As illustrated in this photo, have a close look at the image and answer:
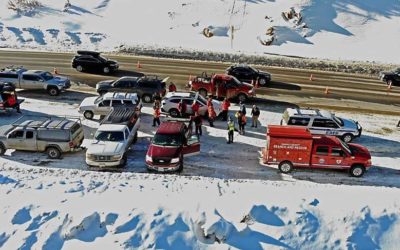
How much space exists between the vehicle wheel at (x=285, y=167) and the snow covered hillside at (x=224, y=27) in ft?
91.5

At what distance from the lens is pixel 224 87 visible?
28609 millimetres

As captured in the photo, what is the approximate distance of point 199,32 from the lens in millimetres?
51281

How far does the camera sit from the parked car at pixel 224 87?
2867cm

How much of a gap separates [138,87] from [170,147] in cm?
983

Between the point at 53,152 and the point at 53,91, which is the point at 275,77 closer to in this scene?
the point at 53,91

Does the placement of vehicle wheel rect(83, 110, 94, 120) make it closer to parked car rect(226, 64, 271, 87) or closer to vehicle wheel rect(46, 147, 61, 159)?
vehicle wheel rect(46, 147, 61, 159)

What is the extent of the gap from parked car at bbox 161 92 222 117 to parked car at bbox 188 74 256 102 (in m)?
3.13

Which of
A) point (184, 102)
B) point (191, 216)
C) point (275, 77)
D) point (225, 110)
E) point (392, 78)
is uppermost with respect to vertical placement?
point (392, 78)

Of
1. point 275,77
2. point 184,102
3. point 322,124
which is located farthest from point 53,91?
point 322,124

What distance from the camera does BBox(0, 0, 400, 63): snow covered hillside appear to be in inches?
1865

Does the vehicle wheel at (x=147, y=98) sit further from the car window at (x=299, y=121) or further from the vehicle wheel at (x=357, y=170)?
the vehicle wheel at (x=357, y=170)

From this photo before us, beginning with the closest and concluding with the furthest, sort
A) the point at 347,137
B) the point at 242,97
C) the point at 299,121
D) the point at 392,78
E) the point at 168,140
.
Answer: the point at 168,140, the point at 299,121, the point at 347,137, the point at 242,97, the point at 392,78

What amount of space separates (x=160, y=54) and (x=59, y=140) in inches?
1001

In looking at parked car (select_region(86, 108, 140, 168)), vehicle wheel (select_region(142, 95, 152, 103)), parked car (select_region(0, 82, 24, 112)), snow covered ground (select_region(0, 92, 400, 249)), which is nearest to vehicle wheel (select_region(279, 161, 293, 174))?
snow covered ground (select_region(0, 92, 400, 249))
